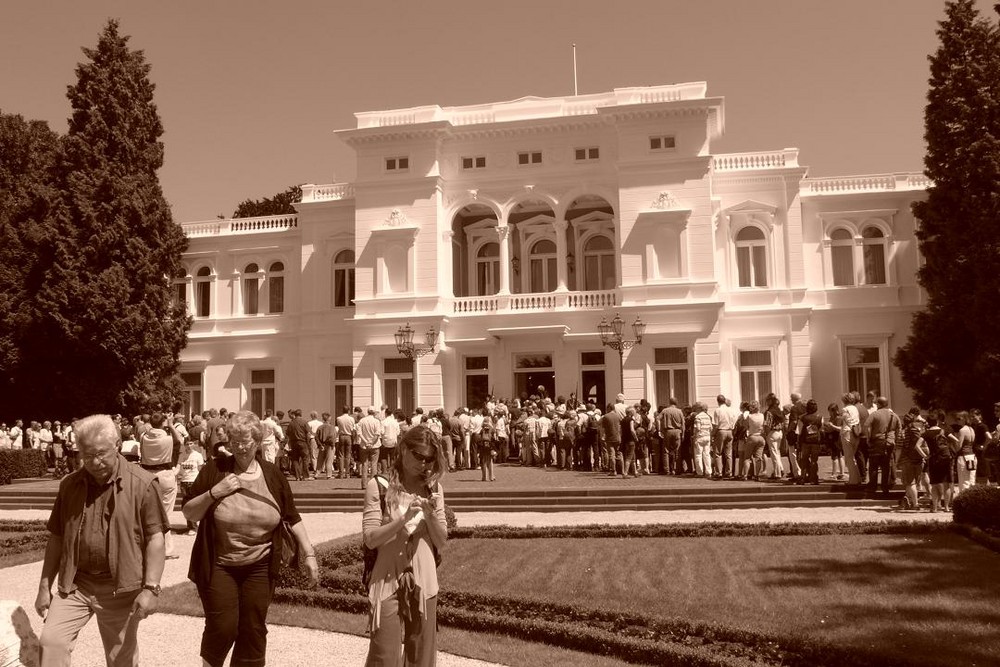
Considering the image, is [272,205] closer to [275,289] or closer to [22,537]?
[275,289]

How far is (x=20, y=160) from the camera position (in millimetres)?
35000

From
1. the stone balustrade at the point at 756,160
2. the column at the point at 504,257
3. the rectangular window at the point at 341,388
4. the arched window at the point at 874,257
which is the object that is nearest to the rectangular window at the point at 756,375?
the arched window at the point at 874,257

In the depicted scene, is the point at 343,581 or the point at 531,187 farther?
the point at 531,187

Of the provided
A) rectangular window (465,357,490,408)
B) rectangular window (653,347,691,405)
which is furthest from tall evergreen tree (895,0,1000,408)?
rectangular window (465,357,490,408)

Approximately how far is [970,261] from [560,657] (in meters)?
23.1

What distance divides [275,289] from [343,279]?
11.0ft

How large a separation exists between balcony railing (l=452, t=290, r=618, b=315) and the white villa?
0.17 ft

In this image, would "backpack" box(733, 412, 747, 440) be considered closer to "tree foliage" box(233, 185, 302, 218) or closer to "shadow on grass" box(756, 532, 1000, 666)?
"shadow on grass" box(756, 532, 1000, 666)

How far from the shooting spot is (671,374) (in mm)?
29969

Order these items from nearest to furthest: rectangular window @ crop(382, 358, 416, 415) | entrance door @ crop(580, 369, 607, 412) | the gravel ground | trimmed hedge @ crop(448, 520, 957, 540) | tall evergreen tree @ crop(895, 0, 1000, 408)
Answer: the gravel ground
trimmed hedge @ crop(448, 520, 957, 540)
tall evergreen tree @ crop(895, 0, 1000, 408)
entrance door @ crop(580, 369, 607, 412)
rectangular window @ crop(382, 358, 416, 415)

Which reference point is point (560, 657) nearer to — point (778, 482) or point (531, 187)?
point (778, 482)

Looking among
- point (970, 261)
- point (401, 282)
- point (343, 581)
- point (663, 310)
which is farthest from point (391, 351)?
point (343, 581)

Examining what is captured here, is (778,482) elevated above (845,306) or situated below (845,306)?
below

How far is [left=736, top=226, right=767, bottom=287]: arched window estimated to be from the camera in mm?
31672
